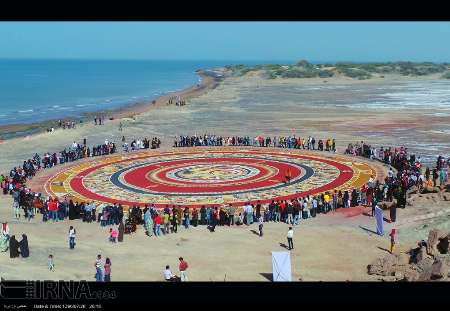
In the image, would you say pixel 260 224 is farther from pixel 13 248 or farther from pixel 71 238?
pixel 13 248

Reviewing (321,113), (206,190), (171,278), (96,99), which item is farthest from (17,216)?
(96,99)

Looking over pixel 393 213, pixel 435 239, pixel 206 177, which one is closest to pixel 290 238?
pixel 435 239

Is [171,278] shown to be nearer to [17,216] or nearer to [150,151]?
→ [17,216]

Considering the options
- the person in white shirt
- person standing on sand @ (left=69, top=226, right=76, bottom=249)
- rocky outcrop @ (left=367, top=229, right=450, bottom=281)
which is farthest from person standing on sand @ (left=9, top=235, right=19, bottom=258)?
rocky outcrop @ (left=367, top=229, right=450, bottom=281)

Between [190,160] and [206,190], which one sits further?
[190,160]

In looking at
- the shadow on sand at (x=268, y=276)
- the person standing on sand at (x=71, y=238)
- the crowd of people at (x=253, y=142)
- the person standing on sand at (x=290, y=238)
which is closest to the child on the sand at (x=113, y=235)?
the person standing on sand at (x=71, y=238)
